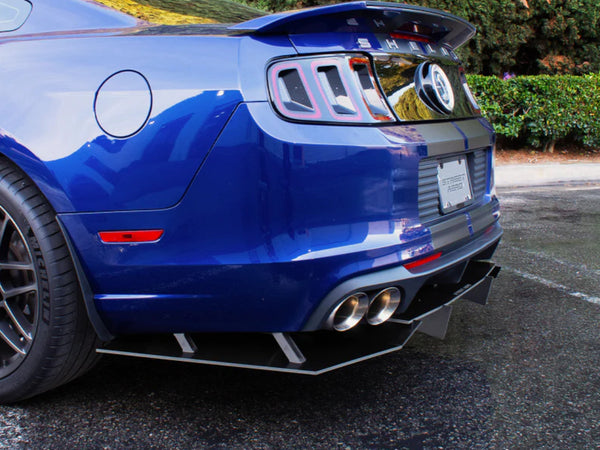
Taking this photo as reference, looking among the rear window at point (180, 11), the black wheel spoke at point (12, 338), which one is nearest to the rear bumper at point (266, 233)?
the black wheel spoke at point (12, 338)

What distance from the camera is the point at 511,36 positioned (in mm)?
11641

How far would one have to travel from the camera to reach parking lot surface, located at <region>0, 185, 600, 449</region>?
79.8 inches

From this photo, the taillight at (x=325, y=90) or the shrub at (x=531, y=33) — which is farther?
the shrub at (x=531, y=33)

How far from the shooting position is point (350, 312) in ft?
6.51

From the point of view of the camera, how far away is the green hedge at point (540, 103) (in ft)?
31.9

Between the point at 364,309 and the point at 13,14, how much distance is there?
1.67 metres

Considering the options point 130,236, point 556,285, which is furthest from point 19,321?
point 556,285

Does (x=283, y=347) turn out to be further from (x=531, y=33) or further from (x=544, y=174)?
(x=531, y=33)

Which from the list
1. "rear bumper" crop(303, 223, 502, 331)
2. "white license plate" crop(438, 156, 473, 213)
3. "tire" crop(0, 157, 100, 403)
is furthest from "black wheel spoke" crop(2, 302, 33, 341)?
"white license plate" crop(438, 156, 473, 213)

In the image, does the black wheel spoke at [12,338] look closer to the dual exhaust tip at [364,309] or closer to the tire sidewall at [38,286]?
the tire sidewall at [38,286]

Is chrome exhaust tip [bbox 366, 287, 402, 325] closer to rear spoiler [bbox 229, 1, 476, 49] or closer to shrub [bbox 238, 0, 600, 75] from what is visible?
rear spoiler [bbox 229, 1, 476, 49]

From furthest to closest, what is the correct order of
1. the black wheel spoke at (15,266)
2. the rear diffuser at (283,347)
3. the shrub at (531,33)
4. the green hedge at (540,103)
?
the shrub at (531,33) → the green hedge at (540,103) → the black wheel spoke at (15,266) → the rear diffuser at (283,347)

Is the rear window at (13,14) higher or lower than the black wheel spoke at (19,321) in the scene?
higher

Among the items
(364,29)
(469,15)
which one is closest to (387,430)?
(364,29)
